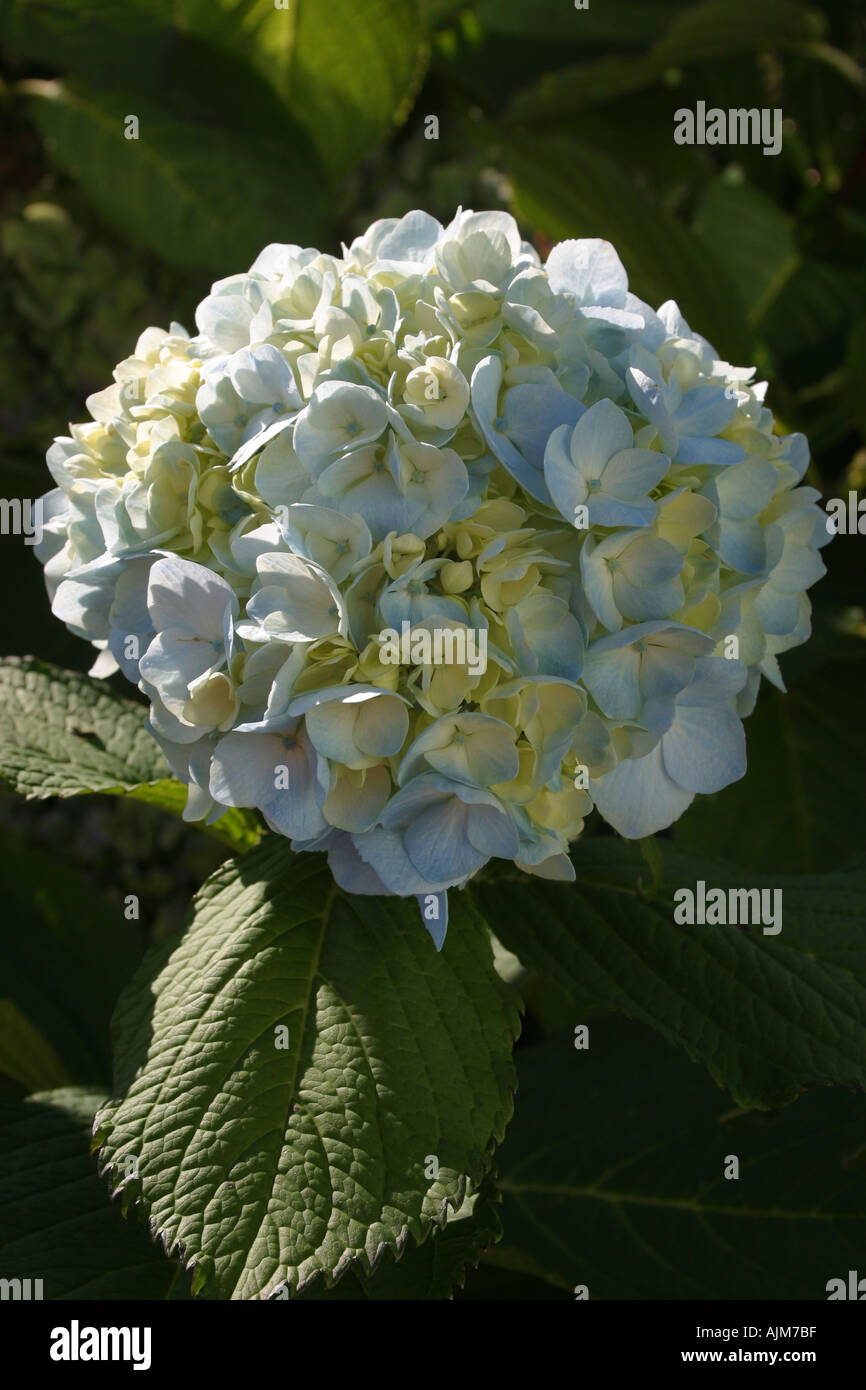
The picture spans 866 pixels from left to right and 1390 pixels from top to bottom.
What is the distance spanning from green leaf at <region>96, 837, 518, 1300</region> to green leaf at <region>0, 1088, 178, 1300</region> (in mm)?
183

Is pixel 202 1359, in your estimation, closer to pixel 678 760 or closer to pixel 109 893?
pixel 678 760

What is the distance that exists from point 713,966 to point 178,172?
125 centimetres

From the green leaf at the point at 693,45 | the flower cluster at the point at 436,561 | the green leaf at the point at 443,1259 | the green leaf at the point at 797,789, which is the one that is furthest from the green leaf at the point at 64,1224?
the green leaf at the point at 693,45

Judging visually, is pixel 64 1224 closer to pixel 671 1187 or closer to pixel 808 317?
pixel 671 1187

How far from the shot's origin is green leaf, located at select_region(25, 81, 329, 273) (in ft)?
5.15

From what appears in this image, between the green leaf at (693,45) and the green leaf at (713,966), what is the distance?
1138mm

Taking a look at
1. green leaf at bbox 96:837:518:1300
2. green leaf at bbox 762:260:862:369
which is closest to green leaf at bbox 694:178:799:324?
green leaf at bbox 762:260:862:369

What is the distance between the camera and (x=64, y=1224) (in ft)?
2.91

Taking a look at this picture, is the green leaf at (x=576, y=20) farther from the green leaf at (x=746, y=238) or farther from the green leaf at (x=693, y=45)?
the green leaf at (x=746, y=238)

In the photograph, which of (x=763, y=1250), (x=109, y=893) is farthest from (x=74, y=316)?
(x=763, y=1250)

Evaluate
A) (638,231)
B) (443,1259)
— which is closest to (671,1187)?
(443,1259)

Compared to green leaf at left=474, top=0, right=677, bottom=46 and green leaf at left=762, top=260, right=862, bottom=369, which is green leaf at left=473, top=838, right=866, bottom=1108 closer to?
green leaf at left=762, top=260, right=862, bottom=369

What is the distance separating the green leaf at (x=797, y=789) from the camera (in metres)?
1.45

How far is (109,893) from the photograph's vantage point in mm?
1721
